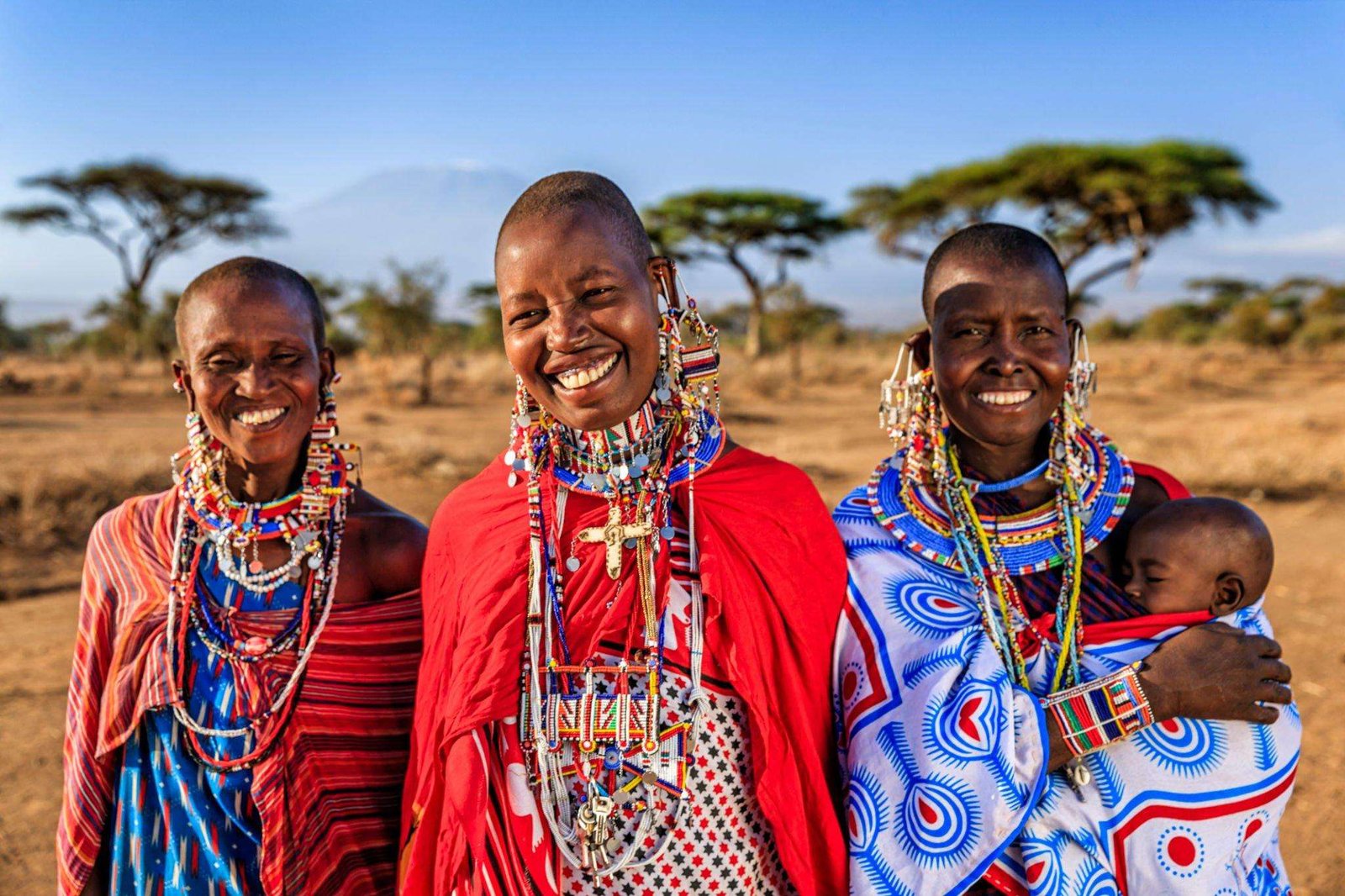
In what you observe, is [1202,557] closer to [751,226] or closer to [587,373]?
[587,373]

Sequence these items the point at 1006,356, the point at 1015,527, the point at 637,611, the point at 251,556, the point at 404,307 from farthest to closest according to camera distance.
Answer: the point at 404,307 → the point at 251,556 → the point at 1015,527 → the point at 1006,356 → the point at 637,611

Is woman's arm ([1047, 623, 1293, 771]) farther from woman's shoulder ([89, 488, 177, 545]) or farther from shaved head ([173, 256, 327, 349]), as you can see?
woman's shoulder ([89, 488, 177, 545])

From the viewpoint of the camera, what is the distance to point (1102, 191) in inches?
792

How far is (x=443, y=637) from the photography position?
192cm

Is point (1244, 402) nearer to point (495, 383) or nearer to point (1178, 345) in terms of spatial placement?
point (495, 383)

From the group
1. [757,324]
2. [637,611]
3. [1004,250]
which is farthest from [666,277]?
[757,324]

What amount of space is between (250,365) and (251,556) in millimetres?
442

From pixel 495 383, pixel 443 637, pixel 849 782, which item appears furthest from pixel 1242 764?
pixel 495 383

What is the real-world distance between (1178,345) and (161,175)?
2860 centimetres

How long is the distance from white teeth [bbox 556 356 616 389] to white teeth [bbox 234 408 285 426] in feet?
2.58

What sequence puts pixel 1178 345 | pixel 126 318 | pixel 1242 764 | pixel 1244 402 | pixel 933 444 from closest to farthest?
pixel 1242 764 < pixel 933 444 < pixel 1244 402 < pixel 126 318 < pixel 1178 345

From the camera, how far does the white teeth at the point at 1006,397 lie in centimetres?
209

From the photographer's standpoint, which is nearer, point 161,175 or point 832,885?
point 832,885

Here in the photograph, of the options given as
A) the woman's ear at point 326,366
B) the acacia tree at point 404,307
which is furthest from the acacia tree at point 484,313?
the woman's ear at point 326,366
